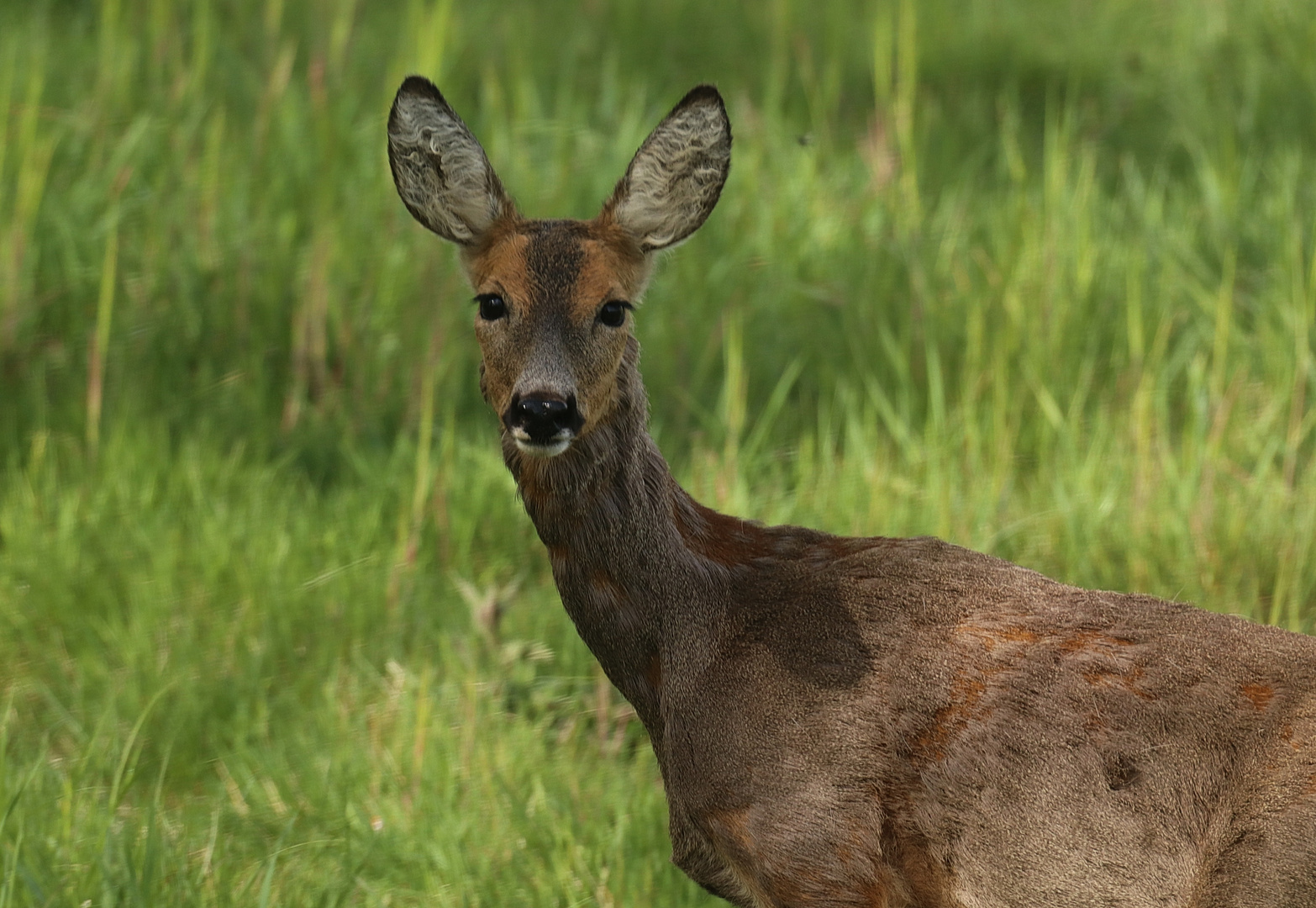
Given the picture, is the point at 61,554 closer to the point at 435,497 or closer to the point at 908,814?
the point at 435,497

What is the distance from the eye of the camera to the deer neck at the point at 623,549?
11.9ft

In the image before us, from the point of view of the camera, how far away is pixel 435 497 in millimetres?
5273

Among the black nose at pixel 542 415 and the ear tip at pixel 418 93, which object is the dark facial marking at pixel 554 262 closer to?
the black nose at pixel 542 415

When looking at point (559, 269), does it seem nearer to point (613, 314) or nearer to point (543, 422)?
point (613, 314)

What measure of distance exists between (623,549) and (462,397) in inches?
95.2

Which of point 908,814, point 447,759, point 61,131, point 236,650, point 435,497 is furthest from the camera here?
point 61,131

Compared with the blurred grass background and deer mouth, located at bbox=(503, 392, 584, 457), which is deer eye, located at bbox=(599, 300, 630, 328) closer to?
deer mouth, located at bbox=(503, 392, 584, 457)

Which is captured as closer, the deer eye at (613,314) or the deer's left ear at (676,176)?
the deer eye at (613,314)

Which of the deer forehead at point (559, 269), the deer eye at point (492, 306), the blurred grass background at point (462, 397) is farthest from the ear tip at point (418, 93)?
the blurred grass background at point (462, 397)

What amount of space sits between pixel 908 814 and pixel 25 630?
9.21 feet

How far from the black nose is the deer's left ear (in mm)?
621

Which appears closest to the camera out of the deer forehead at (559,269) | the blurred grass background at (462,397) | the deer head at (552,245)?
the deer head at (552,245)

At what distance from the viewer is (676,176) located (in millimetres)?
3873

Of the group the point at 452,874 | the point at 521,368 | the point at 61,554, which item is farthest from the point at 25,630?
the point at 521,368
